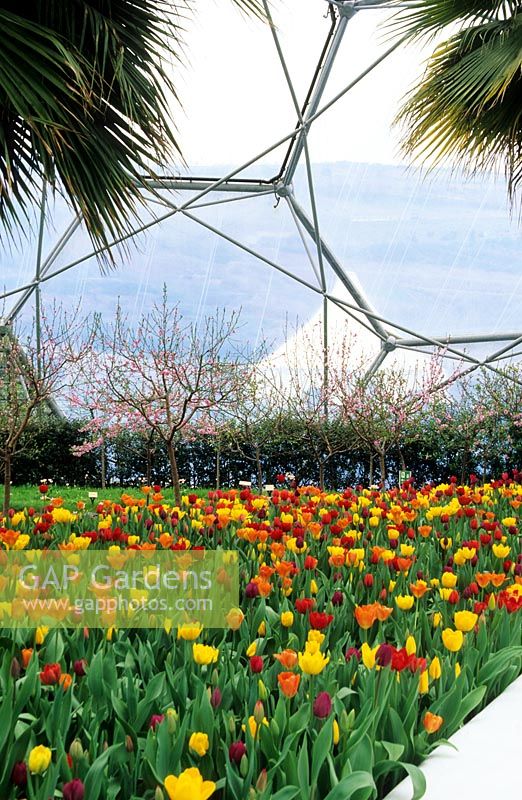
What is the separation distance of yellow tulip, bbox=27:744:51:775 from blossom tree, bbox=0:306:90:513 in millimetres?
4285

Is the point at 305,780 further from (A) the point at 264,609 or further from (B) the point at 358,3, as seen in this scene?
(B) the point at 358,3

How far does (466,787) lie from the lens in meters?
1.47

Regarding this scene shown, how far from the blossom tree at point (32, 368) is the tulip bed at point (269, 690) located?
3529mm

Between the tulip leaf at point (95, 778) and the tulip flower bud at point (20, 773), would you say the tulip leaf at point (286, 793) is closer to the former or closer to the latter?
the tulip leaf at point (95, 778)

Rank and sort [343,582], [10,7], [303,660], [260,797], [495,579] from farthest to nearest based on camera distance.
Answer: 1. [10,7]
2. [343,582]
3. [495,579]
4. [303,660]
5. [260,797]

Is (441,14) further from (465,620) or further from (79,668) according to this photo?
(79,668)

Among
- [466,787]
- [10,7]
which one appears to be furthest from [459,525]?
[10,7]

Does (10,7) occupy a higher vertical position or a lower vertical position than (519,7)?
lower

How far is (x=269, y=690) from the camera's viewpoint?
5.55 feet

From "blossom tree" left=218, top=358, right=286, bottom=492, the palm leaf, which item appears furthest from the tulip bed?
"blossom tree" left=218, top=358, right=286, bottom=492

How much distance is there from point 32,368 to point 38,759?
4956 mm

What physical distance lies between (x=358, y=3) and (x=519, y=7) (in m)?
3.73

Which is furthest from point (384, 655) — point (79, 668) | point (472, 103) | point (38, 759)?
point (472, 103)

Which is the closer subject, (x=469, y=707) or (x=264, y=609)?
(x=469, y=707)
